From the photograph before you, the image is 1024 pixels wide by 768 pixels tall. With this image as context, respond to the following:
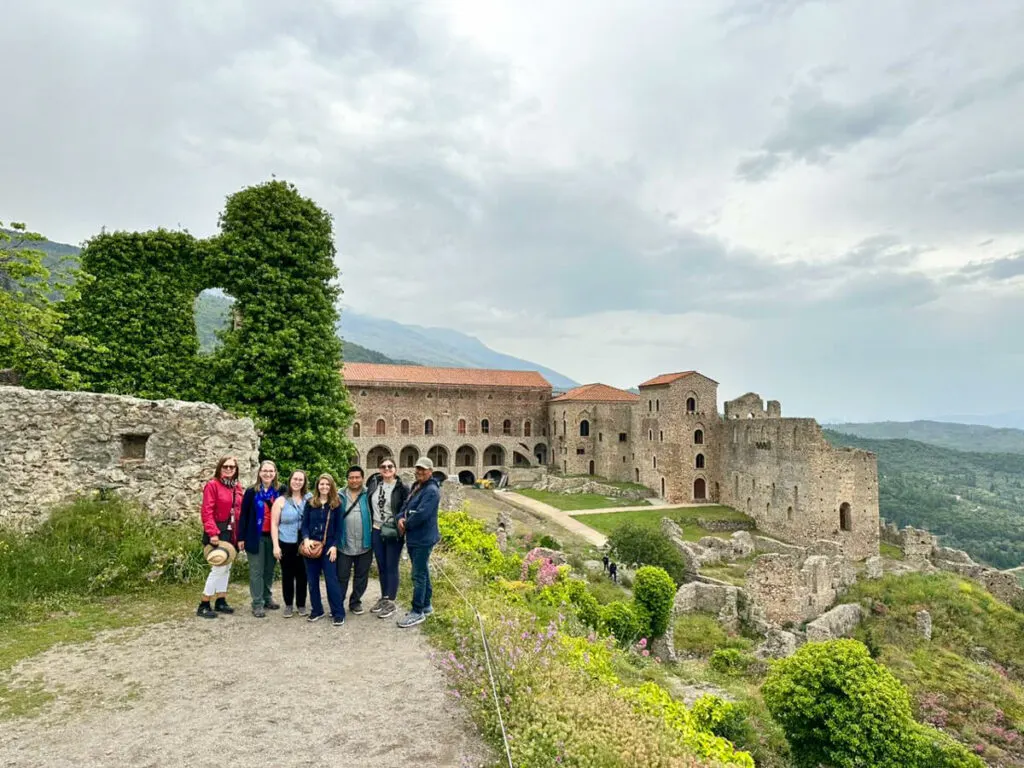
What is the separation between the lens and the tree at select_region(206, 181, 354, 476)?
15.6 metres

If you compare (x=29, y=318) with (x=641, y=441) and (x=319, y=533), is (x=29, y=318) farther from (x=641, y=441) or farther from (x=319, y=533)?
(x=641, y=441)

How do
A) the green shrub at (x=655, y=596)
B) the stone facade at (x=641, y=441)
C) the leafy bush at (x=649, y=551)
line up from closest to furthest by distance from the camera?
the green shrub at (x=655, y=596) → the leafy bush at (x=649, y=551) → the stone facade at (x=641, y=441)

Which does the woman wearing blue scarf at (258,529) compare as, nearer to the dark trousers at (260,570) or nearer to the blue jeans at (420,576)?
the dark trousers at (260,570)

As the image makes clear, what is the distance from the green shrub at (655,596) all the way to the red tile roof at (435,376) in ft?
129

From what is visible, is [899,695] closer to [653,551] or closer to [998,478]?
[653,551]

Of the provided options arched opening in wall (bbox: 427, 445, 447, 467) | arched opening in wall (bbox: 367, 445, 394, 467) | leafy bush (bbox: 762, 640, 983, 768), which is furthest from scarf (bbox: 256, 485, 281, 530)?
arched opening in wall (bbox: 427, 445, 447, 467)

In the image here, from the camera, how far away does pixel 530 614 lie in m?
7.93

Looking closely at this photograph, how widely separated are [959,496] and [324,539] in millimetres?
114031

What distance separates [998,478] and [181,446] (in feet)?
522

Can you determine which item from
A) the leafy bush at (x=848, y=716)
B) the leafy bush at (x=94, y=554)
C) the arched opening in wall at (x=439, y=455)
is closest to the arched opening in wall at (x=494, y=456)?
the arched opening in wall at (x=439, y=455)

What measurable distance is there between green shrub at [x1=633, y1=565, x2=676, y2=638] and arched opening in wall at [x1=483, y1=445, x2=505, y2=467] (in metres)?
42.7

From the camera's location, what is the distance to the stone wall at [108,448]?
26.3ft

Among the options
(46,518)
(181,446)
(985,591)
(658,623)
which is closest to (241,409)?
(181,446)

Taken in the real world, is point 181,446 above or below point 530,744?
above
